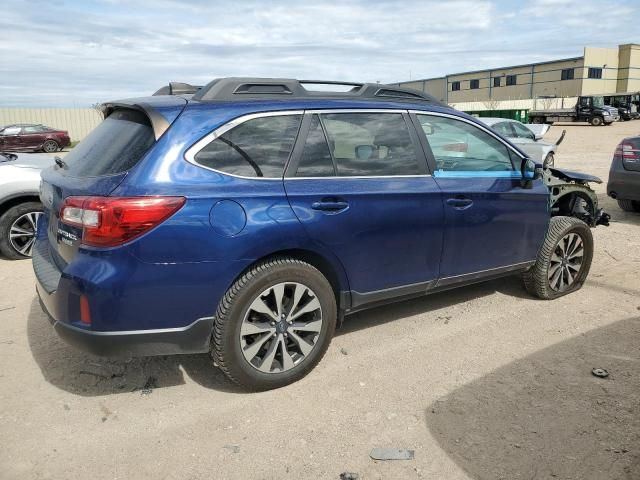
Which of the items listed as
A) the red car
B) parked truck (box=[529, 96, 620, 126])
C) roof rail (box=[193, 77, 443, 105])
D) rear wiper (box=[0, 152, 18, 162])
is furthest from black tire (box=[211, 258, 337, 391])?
parked truck (box=[529, 96, 620, 126])

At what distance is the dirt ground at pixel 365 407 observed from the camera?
2.71 meters

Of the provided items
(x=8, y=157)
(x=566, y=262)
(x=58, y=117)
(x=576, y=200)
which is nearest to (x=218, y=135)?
(x=566, y=262)

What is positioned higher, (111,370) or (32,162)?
(32,162)

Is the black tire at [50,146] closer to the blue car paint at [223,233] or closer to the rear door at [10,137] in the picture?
the rear door at [10,137]

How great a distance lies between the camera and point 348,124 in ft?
11.9

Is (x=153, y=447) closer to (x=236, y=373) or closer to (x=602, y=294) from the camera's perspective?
(x=236, y=373)

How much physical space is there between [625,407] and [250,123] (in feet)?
9.00

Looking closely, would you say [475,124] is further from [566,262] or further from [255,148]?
[255,148]

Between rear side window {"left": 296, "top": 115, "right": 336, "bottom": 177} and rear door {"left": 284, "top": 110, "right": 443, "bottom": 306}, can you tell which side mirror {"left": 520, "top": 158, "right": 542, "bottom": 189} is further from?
rear side window {"left": 296, "top": 115, "right": 336, "bottom": 177}

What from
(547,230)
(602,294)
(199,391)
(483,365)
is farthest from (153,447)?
(602,294)

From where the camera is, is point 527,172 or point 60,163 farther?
point 527,172

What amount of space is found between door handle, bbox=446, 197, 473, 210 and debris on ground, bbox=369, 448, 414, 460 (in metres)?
1.81

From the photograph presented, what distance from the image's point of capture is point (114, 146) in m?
3.22

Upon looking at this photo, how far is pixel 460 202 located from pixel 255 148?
63.4 inches
